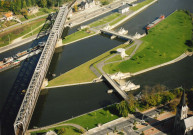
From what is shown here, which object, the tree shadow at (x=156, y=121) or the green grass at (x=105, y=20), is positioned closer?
the tree shadow at (x=156, y=121)

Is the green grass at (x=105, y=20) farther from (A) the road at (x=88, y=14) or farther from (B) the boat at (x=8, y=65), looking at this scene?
(B) the boat at (x=8, y=65)

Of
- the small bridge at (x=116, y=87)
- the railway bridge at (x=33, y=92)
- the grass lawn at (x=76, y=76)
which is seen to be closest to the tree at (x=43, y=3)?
the railway bridge at (x=33, y=92)

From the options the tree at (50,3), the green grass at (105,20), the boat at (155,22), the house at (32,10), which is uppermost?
the tree at (50,3)

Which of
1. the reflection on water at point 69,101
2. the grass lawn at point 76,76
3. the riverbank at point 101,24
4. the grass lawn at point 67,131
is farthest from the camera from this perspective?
the riverbank at point 101,24

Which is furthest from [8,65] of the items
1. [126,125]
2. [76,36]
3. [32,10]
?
[32,10]

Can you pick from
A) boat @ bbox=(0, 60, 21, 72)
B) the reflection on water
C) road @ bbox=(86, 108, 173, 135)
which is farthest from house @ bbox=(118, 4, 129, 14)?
road @ bbox=(86, 108, 173, 135)
